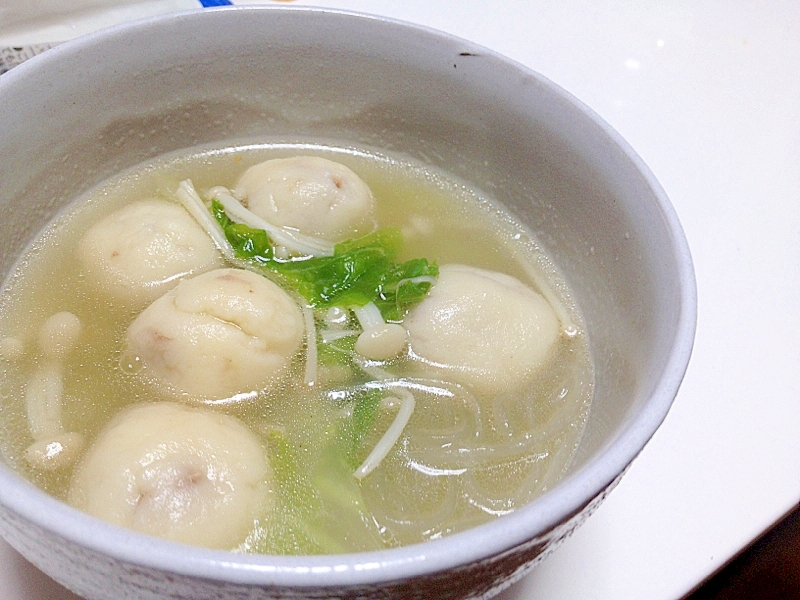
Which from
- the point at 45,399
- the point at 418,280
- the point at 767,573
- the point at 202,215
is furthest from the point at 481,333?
the point at 767,573

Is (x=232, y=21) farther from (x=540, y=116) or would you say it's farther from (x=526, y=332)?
(x=526, y=332)

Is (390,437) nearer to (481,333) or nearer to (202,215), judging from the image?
(481,333)

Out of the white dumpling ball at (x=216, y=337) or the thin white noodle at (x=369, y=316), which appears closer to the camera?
the white dumpling ball at (x=216, y=337)

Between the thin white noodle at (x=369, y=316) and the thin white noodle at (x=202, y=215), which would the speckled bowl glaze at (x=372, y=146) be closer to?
the thin white noodle at (x=202, y=215)

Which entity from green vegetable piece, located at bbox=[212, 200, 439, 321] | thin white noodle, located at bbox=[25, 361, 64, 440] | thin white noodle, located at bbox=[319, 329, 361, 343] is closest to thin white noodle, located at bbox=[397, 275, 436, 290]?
green vegetable piece, located at bbox=[212, 200, 439, 321]

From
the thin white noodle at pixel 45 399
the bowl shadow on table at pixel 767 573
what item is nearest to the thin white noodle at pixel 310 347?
the thin white noodle at pixel 45 399

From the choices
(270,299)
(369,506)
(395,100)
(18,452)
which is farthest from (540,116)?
(18,452)

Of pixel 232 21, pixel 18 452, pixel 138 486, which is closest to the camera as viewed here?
pixel 138 486

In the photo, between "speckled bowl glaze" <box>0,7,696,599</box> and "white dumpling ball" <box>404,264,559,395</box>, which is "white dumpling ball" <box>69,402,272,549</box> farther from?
"white dumpling ball" <box>404,264,559,395</box>
